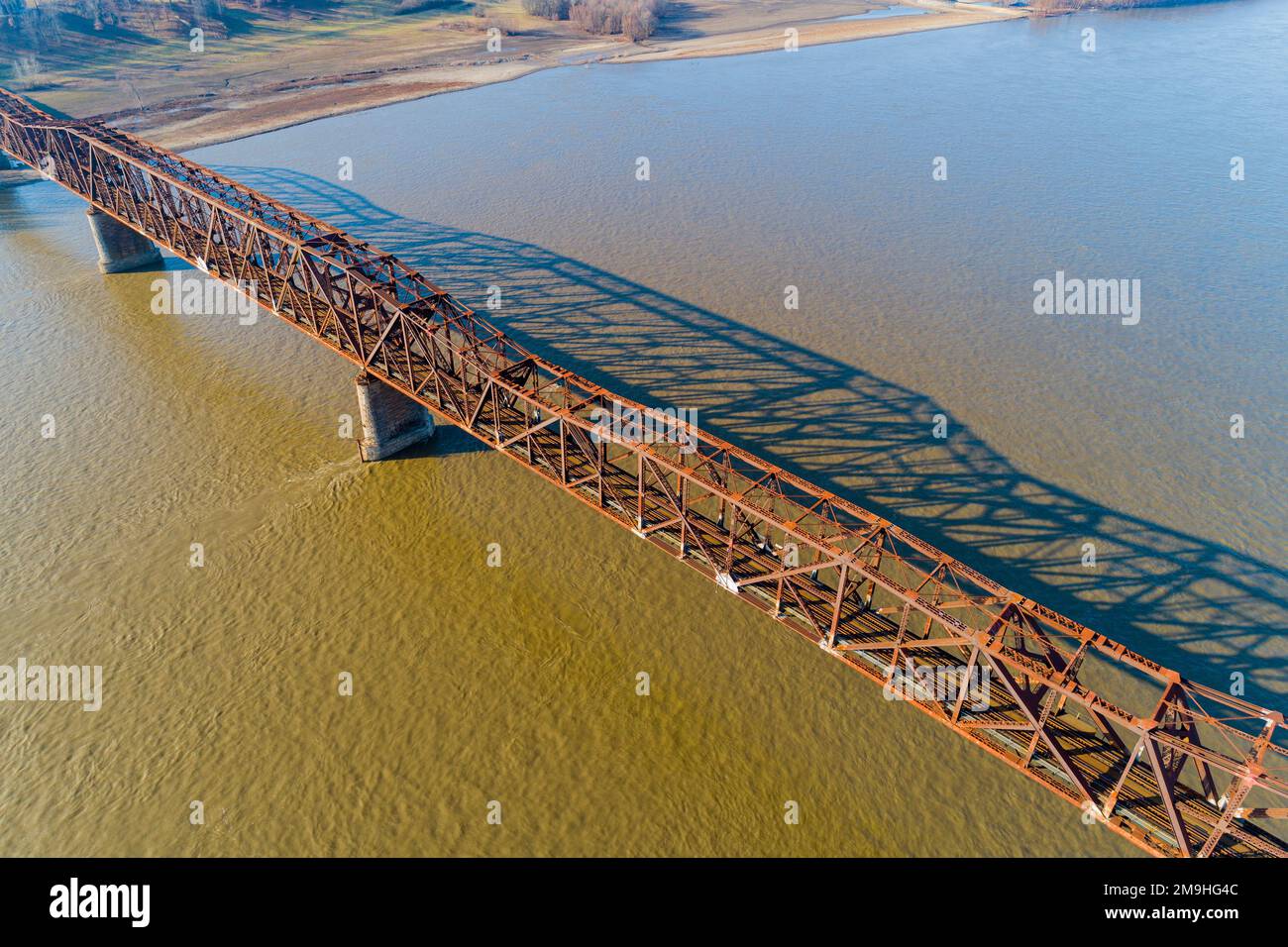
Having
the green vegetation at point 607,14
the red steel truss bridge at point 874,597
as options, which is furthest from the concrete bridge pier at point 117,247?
the green vegetation at point 607,14

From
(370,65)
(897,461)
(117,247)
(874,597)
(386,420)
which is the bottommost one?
(874,597)

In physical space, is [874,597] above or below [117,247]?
below

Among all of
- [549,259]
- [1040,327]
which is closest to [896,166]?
[1040,327]

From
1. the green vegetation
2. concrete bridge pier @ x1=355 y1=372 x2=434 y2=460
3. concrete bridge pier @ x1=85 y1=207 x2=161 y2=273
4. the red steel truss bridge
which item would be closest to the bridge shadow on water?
the red steel truss bridge

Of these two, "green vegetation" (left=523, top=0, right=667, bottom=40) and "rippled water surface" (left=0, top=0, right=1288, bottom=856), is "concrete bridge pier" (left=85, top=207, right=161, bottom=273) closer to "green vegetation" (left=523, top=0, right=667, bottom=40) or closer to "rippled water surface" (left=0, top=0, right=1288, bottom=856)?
"rippled water surface" (left=0, top=0, right=1288, bottom=856)

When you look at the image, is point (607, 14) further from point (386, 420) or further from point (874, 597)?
point (874, 597)

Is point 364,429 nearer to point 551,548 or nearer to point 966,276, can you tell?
point 551,548

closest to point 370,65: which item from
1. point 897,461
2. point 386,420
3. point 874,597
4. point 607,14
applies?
point 607,14
